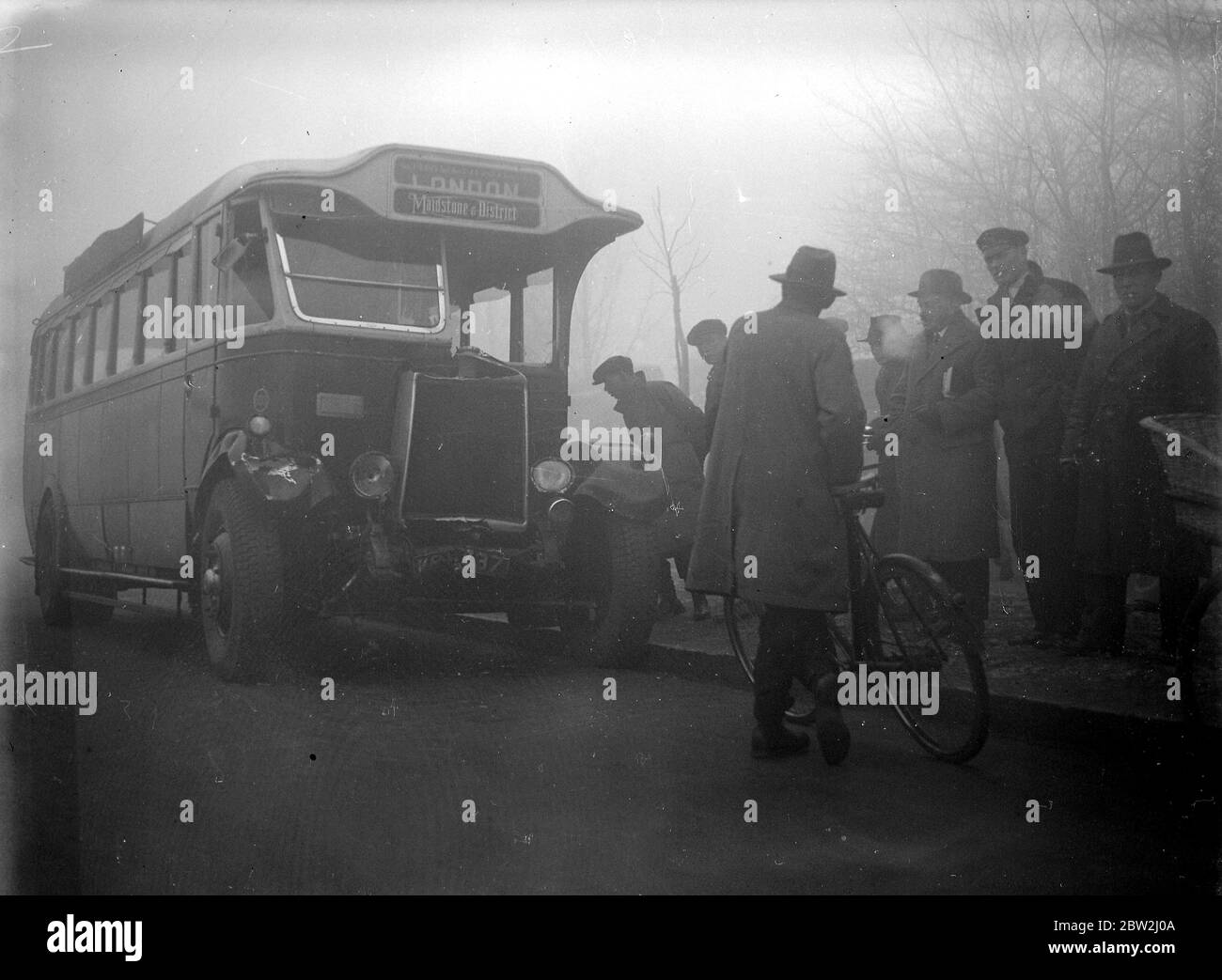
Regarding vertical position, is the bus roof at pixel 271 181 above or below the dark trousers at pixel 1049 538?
above

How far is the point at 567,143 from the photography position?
6.82m

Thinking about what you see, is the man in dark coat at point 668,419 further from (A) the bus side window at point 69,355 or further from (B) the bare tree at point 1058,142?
(A) the bus side window at point 69,355

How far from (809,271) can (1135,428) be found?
81.7 inches

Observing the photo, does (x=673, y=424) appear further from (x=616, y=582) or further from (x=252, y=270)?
(x=252, y=270)

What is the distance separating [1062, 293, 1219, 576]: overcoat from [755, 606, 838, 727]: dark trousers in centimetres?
177

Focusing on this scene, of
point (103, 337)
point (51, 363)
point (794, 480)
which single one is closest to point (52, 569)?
point (51, 363)

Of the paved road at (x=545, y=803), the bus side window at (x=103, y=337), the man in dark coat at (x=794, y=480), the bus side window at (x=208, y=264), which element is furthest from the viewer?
the bus side window at (x=103, y=337)

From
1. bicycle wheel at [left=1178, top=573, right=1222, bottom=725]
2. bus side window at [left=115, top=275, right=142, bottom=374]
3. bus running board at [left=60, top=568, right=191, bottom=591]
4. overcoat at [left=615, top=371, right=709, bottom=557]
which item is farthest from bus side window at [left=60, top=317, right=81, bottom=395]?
bicycle wheel at [left=1178, top=573, right=1222, bottom=725]

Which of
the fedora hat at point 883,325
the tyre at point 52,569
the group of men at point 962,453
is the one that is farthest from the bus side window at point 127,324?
the fedora hat at point 883,325

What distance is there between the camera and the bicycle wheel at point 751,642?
5.58 meters

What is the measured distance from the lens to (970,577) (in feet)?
21.7

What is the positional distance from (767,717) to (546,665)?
8.82ft

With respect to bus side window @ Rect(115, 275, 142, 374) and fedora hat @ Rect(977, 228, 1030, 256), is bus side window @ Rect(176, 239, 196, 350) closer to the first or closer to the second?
bus side window @ Rect(115, 275, 142, 374)

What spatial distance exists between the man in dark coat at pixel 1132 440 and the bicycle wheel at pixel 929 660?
1.39 metres
